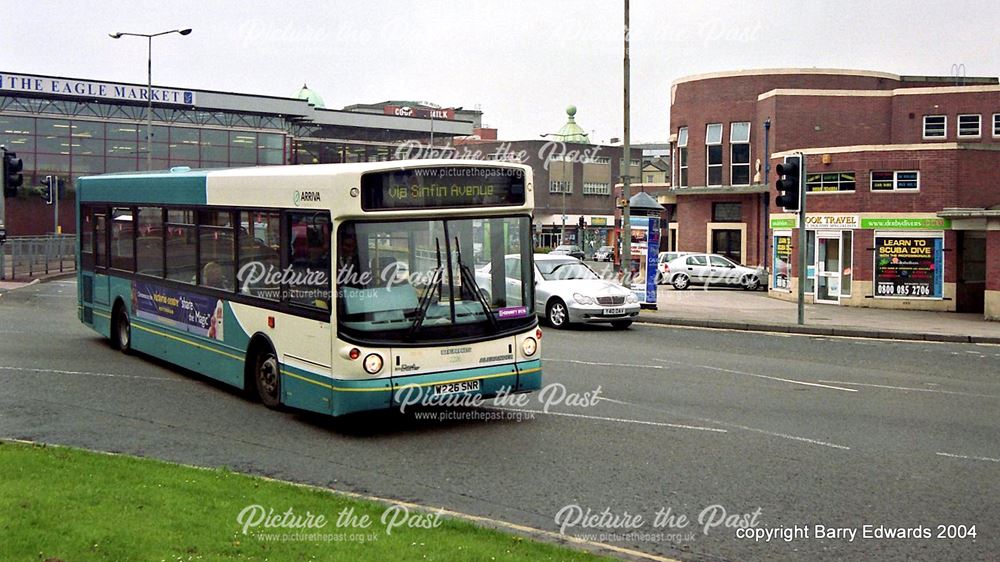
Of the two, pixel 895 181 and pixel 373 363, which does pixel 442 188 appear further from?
pixel 895 181

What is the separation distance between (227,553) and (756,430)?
6588 mm

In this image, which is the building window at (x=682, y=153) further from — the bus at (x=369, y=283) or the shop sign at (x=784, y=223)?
the bus at (x=369, y=283)

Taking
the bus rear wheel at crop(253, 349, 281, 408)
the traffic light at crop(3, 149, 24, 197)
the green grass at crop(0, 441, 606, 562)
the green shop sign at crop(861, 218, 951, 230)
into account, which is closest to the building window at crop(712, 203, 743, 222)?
the green shop sign at crop(861, 218, 951, 230)

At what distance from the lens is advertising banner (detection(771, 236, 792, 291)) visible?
112 ft

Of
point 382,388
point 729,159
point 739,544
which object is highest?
point 729,159

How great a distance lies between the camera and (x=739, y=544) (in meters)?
7.21

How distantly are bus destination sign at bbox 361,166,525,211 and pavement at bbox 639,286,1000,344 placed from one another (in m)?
14.3

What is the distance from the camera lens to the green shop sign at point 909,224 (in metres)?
29.6

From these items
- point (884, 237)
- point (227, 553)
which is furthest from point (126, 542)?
point (884, 237)

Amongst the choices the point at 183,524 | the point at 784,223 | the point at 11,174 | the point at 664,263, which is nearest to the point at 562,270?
the point at 784,223

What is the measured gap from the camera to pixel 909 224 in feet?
98.9

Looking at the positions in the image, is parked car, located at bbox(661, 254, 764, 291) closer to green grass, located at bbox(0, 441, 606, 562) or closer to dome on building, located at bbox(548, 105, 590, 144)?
green grass, located at bbox(0, 441, 606, 562)

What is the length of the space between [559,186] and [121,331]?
278 feet

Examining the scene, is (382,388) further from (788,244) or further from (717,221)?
(717,221)
